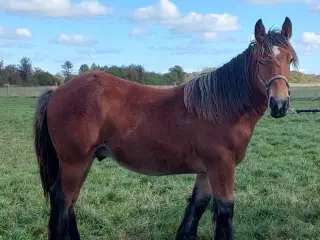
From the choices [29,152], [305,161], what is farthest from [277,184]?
[29,152]

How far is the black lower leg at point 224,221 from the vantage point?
13.1ft

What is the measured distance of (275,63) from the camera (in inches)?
149

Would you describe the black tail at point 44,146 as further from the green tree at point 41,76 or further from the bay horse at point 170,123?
the green tree at point 41,76

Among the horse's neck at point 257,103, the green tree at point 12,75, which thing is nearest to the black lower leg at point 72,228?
the horse's neck at point 257,103

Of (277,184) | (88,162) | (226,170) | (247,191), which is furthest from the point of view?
(277,184)

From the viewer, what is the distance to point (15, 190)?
6.37 meters

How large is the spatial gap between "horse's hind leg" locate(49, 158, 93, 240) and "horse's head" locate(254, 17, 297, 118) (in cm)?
191

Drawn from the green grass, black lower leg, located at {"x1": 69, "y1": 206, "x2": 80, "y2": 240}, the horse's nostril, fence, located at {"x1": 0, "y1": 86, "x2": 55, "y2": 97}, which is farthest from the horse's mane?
fence, located at {"x1": 0, "y1": 86, "x2": 55, "y2": 97}

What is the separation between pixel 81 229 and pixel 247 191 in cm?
269

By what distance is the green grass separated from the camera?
187 inches

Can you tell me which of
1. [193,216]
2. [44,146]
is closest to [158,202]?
[193,216]

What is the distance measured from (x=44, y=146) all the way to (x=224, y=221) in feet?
6.79

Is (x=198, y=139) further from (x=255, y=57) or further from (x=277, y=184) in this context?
(x=277, y=184)

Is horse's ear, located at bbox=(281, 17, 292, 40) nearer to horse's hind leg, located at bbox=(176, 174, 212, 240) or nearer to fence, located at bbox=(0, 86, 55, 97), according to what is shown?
horse's hind leg, located at bbox=(176, 174, 212, 240)
